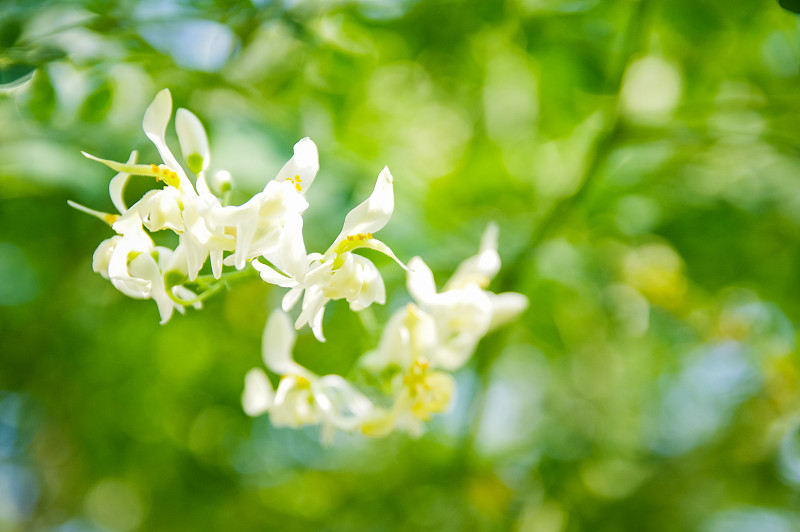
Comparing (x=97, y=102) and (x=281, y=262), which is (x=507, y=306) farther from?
(x=97, y=102)

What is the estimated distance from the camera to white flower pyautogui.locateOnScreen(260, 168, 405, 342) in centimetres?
66

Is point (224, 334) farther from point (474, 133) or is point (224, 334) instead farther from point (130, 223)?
point (130, 223)

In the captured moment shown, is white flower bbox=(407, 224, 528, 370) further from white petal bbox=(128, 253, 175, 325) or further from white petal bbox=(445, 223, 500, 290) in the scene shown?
white petal bbox=(128, 253, 175, 325)

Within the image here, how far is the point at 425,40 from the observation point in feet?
4.07

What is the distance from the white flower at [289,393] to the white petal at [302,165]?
25 cm

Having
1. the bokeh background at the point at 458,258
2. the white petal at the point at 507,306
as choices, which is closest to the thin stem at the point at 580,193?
the bokeh background at the point at 458,258

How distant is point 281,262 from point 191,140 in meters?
0.21

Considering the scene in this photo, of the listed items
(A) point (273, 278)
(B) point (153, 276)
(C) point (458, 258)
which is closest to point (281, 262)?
(A) point (273, 278)

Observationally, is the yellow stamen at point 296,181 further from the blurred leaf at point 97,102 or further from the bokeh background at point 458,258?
the blurred leaf at point 97,102

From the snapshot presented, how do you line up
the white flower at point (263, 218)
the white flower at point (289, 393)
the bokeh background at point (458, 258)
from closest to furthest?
the white flower at point (263, 218) < the white flower at point (289, 393) < the bokeh background at point (458, 258)

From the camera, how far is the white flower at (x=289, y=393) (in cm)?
90

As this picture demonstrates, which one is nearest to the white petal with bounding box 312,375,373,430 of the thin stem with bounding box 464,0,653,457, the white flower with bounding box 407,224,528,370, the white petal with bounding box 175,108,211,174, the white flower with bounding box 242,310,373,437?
the white flower with bounding box 242,310,373,437

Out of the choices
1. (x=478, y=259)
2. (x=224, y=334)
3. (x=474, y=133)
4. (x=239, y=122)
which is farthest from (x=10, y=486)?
(x=478, y=259)

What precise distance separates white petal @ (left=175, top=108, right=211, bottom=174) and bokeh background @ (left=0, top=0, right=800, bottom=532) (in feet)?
0.90
